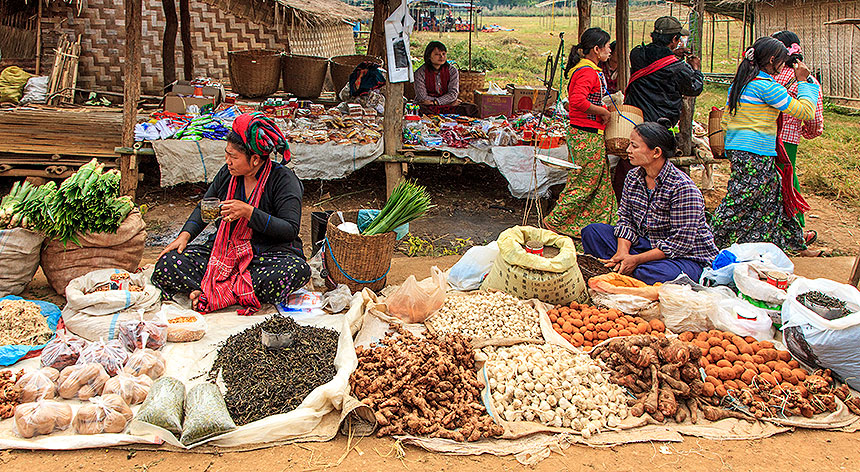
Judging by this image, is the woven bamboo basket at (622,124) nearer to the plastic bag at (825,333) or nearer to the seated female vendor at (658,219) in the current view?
the seated female vendor at (658,219)

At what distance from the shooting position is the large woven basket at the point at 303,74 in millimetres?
7867

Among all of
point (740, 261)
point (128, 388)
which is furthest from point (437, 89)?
point (128, 388)

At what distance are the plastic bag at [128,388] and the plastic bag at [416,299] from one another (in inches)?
53.5

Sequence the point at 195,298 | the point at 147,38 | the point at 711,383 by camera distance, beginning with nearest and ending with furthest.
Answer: the point at 711,383 → the point at 195,298 → the point at 147,38

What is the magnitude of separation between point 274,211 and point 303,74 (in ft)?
15.3

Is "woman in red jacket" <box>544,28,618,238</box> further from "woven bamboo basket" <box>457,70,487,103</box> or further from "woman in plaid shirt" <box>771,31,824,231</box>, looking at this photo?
"woven bamboo basket" <box>457,70,487,103</box>

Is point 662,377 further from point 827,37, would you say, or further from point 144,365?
point 827,37


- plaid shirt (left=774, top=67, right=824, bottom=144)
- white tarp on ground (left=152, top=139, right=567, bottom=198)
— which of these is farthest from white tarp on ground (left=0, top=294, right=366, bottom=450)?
plaid shirt (left=774, top=67, right=824, bottom=144)

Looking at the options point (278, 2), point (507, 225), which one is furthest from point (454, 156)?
point (278, 2)

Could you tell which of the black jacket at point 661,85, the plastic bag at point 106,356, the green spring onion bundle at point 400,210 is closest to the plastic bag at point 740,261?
the black jacket at point 661,85

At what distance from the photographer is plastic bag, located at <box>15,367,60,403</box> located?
2590 millimetres

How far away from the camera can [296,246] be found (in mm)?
3842

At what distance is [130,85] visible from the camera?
5535 mm

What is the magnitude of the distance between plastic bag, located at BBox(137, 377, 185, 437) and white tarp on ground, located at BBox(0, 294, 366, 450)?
28 mm
